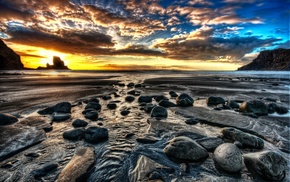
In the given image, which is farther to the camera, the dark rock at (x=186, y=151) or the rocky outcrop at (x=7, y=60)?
the rocky outcrop at (x=7, y=60)

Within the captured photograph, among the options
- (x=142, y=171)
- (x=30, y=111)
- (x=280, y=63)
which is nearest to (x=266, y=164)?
(x=142, y=171)

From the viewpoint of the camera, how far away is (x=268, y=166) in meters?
2.54

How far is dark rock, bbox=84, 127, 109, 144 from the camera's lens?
3.77m

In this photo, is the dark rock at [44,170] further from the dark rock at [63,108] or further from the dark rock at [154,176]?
the dark rock at [63,108]

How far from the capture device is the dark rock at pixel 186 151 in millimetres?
3049

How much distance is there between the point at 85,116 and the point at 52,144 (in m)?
2.00

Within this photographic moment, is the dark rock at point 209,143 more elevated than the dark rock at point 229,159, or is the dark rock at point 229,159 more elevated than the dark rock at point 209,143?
the dark rock at point 229,159

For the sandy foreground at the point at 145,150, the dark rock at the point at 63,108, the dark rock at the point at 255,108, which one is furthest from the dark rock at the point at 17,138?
the dark rock at the point at 255,108

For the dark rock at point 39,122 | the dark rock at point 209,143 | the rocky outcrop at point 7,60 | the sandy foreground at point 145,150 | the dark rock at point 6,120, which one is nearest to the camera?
the sandy foreground at point 145,150

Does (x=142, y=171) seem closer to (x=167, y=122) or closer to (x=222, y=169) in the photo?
(x=222, y=169)

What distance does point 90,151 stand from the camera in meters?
3.25

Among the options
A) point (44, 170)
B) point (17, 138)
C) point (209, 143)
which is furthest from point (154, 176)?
point (17, 138)

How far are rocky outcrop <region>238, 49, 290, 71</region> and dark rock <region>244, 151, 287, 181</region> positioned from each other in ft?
409

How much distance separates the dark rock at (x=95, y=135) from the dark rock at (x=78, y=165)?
1.33 ft
